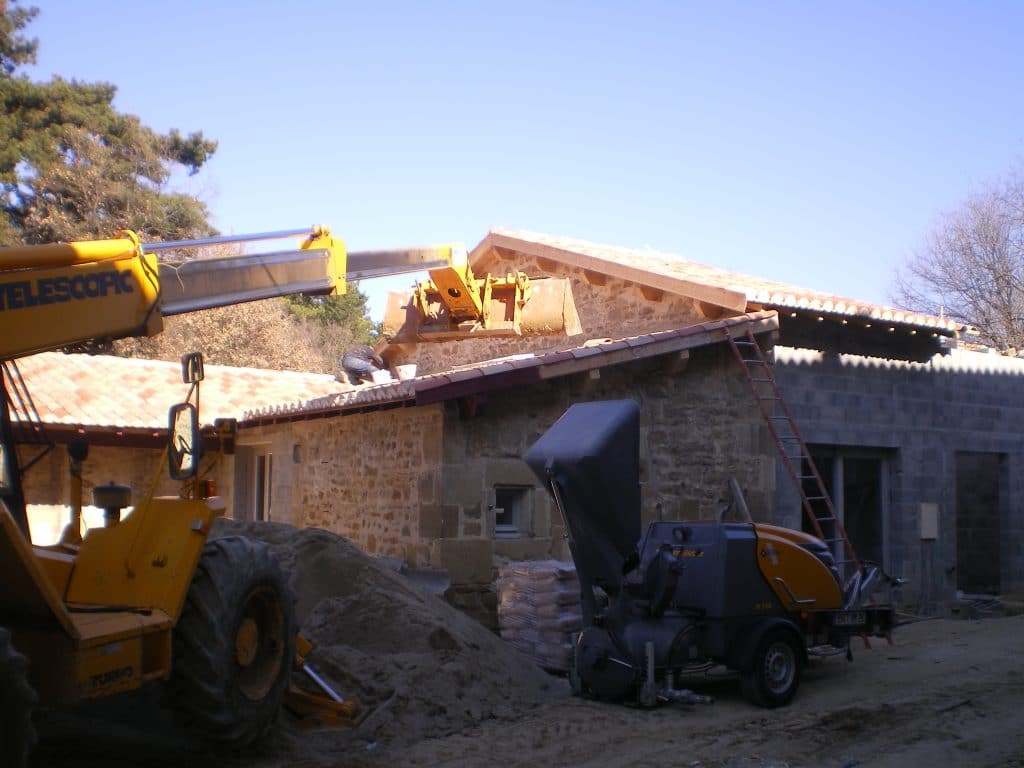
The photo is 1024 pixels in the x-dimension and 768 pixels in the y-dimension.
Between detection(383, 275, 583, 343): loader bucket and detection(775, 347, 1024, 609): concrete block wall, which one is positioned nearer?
detection(383, 275, 583, 343): loader bucket

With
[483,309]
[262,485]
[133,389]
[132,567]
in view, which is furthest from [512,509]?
[133,389]

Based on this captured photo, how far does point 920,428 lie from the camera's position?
608 inches

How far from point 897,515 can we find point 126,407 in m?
11.9

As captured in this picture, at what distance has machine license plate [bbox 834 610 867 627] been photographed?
363 inches

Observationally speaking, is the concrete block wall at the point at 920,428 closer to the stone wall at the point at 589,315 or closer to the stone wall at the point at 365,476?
the stone wall at the point at 589,315

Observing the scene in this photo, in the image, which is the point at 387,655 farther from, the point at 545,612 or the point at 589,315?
the point at 589,315

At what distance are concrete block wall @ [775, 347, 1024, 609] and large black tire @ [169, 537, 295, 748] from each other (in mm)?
8293

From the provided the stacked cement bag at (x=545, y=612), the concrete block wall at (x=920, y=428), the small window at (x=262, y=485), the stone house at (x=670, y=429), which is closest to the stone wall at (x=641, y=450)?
the stone house at (x=670, y=429)

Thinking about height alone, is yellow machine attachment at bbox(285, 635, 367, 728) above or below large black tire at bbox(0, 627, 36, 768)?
below

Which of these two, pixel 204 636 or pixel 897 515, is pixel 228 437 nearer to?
pixel 204 636

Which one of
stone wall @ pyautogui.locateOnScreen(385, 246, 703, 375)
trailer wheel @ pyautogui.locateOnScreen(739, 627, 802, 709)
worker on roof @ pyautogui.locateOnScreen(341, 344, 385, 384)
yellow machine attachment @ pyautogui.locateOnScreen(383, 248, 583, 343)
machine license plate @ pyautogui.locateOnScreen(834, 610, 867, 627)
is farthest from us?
worker on roof @ pyautogui.locateOnScreen(341, 344, 385, 384)

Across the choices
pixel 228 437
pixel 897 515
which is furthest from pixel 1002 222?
pixel 228 437

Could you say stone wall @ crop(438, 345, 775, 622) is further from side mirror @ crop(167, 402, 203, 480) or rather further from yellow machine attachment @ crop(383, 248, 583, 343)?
side mirror @ crop(167, 402, 203, 480)

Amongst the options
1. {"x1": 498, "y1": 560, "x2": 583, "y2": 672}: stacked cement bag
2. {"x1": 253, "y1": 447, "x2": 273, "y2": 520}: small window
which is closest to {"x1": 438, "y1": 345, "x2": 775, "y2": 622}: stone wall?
{"x1": 498, "y1": 560, "x2": 583, "y2": 672}: stacked cement bag
